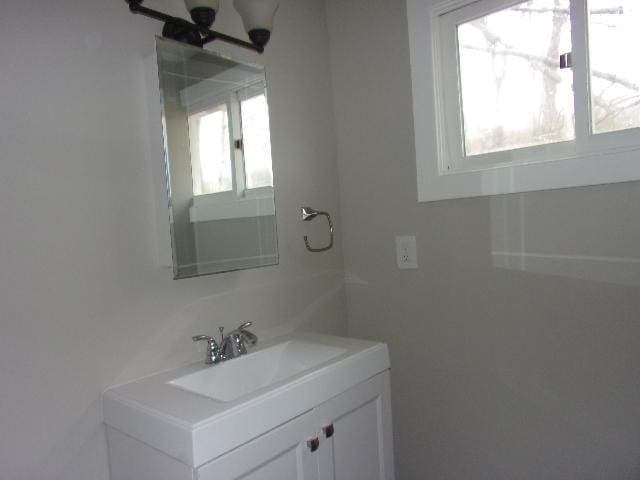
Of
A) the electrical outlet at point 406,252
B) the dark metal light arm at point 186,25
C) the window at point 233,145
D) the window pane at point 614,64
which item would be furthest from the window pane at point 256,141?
the window pane at point 614,64

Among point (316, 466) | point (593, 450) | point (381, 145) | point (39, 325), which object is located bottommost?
point (593, 450)

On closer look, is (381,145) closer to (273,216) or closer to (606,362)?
(273,216)

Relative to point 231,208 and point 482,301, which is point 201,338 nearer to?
point 231,208

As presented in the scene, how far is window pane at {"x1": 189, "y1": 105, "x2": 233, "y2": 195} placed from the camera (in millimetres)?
1215

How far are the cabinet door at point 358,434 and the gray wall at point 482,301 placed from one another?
0.99 ft

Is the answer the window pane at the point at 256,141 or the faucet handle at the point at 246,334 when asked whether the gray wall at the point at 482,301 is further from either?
the faucet handle at the point at 246,334

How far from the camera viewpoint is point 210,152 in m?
1.26

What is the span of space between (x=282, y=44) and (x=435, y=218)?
803 mm

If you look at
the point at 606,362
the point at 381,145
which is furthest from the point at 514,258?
the point at 381,145

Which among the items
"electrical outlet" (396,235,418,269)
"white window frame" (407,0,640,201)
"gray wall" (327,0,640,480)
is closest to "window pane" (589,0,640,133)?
"white window frame" (407,0,640,201)

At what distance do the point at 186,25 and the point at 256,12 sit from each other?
0.71 ft

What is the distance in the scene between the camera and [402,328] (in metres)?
1.59

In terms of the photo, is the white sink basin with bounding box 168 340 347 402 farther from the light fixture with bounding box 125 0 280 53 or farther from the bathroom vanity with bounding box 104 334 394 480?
the light fixture with bounding box 125 0 280 53

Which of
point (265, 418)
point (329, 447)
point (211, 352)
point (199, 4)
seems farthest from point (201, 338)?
point (199, 4)
